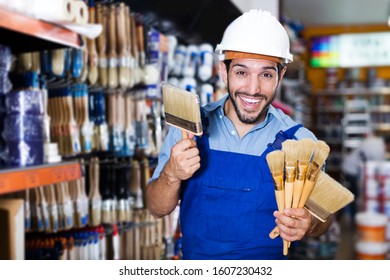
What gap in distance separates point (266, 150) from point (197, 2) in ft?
8.32

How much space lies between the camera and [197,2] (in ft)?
12.6

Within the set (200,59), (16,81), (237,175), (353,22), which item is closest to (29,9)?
(16,81)

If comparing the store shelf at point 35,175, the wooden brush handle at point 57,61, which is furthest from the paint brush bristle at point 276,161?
the wooden brush handle at point 57,61

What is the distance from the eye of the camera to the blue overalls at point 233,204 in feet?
5.00

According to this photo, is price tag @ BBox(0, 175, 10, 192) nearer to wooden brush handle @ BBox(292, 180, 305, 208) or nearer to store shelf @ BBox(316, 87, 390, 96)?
wooden brush handle @ BBox(292, 180, 305, 208)

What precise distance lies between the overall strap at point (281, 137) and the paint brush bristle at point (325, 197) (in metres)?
0.19

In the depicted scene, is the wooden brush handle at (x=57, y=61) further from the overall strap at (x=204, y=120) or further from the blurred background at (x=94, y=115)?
the overall strap at (x=204, y=120)

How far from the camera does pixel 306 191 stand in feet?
4.31

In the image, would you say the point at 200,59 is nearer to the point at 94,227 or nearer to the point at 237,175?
the point at 94,227

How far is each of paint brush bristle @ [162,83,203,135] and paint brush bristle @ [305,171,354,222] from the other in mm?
345

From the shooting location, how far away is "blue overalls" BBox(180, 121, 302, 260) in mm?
1524

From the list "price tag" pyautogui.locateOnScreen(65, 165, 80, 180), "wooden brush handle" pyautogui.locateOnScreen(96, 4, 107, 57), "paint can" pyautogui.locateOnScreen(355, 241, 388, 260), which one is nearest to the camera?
"price tag" pyautogui.locateOnScreen(65, 165, 80, 180)

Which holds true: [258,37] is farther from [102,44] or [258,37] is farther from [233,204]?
[102,44]

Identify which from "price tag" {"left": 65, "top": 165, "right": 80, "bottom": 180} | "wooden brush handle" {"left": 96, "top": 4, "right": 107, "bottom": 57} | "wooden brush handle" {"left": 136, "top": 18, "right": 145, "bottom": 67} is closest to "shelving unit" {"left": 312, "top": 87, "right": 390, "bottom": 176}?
"wooden brush handle" {"left": 136, "top": 18, "right": 145, "bottom": 67}
